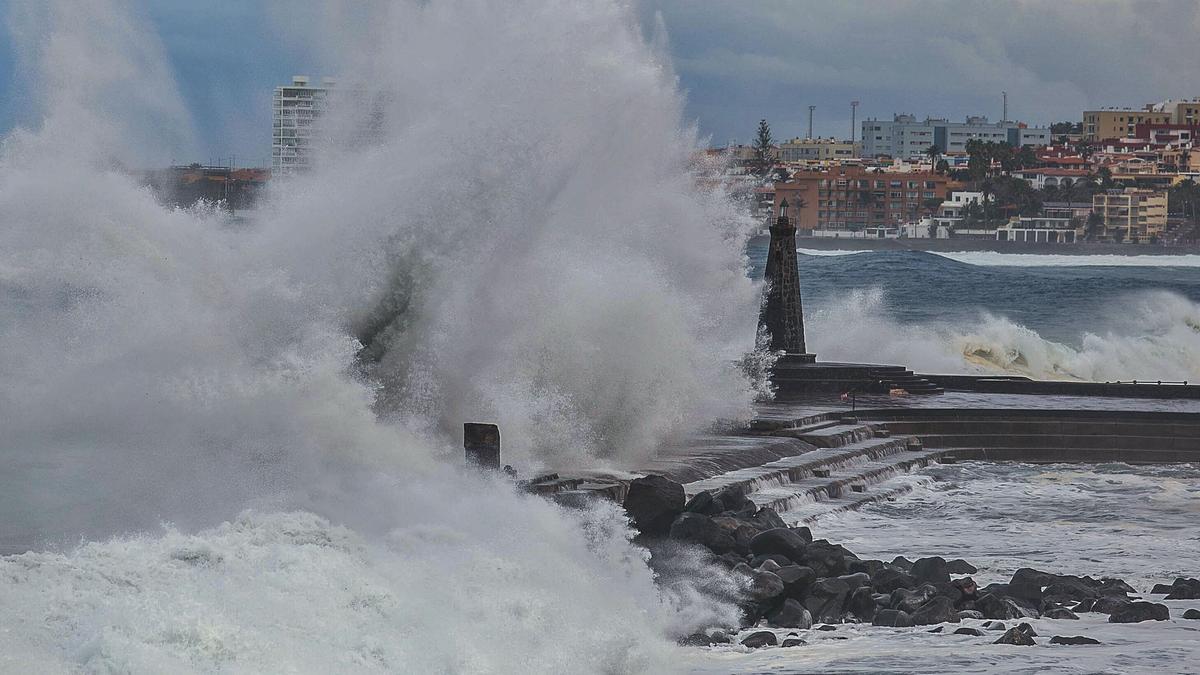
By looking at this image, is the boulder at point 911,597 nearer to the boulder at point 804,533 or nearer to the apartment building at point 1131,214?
the boulder at point 804,533

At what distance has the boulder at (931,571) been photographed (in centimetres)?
1197

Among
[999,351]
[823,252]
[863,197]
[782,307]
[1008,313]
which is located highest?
[863,197]

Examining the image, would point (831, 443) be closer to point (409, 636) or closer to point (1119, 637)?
point (1119, 637)

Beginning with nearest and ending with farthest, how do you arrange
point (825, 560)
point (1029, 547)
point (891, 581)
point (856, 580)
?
1. point (856, 580)
2. point (891, 581)
3. point (825, 560)
4. point (1029, 547)

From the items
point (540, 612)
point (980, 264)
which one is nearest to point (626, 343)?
point (540, 612)

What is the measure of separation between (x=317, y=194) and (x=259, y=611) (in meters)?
8.50

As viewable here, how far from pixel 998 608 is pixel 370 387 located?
5059 mm

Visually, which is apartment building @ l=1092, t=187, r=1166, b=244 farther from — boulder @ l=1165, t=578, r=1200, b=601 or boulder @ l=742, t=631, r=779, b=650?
boulder @ l=742, t=631, r=779, b=650

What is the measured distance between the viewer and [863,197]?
112188 millimetres

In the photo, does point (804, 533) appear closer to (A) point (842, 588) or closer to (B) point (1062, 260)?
(A) point (842, 588)

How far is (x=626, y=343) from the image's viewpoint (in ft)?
60.1

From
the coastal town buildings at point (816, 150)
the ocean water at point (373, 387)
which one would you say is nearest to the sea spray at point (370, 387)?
the ocean water at point (373, 387)

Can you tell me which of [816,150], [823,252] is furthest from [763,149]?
[816,150]

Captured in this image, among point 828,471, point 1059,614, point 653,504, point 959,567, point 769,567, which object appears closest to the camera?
point 1059,614
